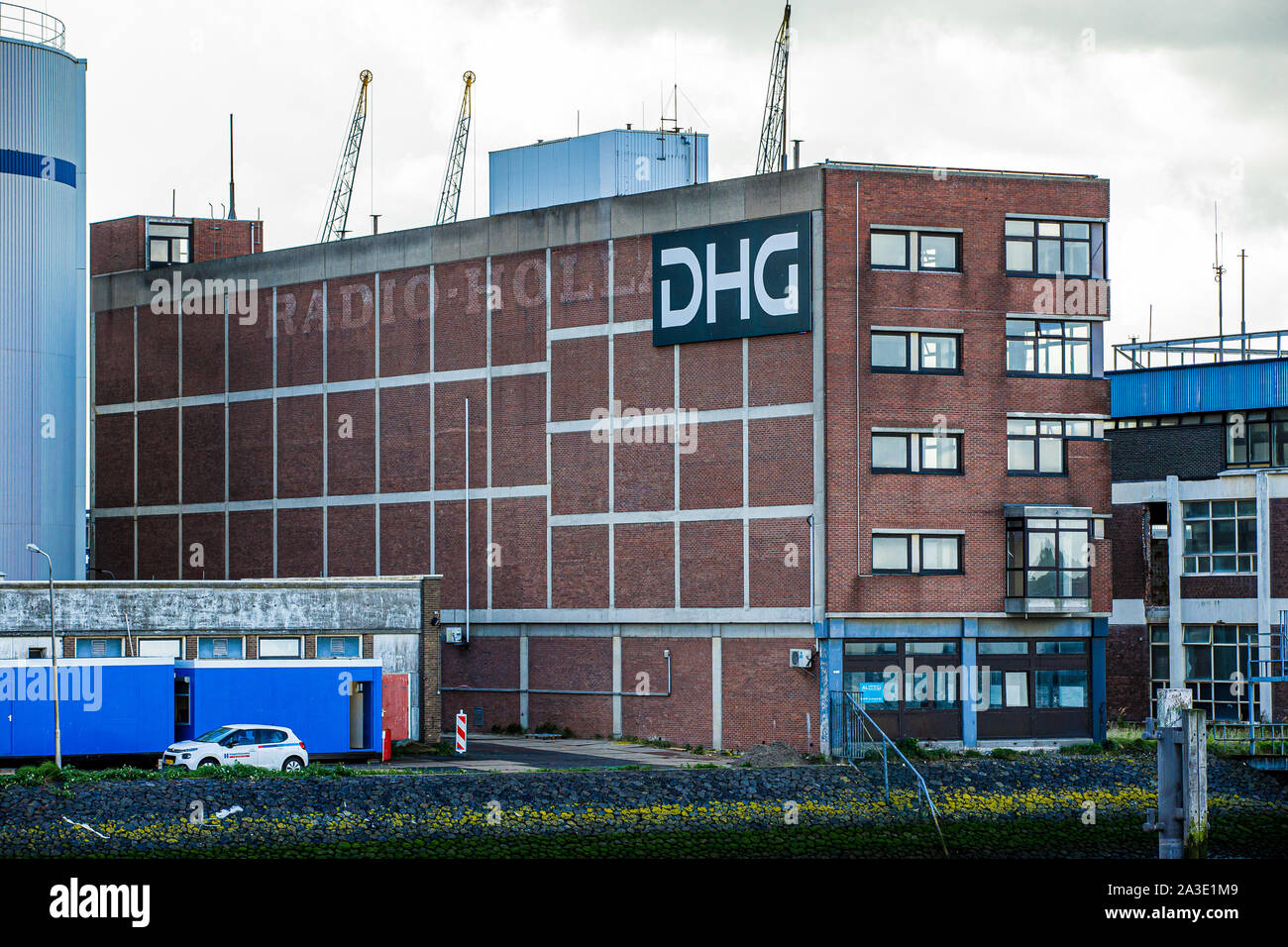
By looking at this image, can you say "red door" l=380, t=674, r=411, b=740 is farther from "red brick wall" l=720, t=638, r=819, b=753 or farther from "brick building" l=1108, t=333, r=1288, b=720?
"brick building" l=1108, t=333, r=1288, b=720

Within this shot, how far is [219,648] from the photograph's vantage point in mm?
53812

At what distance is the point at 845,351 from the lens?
54.2m

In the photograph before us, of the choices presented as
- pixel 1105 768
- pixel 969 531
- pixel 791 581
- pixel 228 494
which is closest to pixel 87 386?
pixel 228 494

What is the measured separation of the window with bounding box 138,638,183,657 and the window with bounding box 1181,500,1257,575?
3802 centimetres

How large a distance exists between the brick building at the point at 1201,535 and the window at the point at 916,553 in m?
15.1

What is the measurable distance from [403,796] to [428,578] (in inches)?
578

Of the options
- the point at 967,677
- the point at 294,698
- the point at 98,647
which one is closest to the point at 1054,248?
the point at 967,677

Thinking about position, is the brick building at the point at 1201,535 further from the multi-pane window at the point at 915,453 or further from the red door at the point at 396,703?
the red door at the point at 396,703

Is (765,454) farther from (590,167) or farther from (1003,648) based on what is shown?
(590,167)

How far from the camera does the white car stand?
45594 millimetres

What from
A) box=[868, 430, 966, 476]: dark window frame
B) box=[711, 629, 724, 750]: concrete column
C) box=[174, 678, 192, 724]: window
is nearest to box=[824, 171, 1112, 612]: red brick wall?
box=[868, 430, 966, 476]: dark window frame

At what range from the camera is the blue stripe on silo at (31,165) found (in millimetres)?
66438

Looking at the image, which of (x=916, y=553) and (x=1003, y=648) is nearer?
(x=916, y=553)

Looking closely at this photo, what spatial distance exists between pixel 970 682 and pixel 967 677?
186mm
